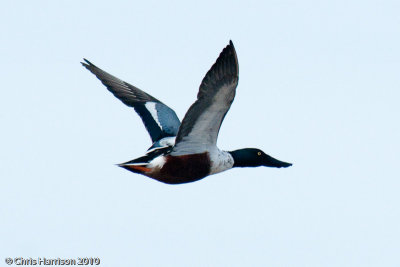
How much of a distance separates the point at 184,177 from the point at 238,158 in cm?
123

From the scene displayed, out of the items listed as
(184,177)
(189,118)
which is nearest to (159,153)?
(184,177)

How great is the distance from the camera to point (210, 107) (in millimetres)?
10367

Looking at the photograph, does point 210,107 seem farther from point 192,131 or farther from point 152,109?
point 152,109

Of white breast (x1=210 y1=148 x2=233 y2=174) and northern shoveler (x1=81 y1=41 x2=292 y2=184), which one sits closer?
northern shoveler (x1=81 y1=41 x2=292 y2=184)

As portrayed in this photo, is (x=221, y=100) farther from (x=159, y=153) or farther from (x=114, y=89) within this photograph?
(x=114, y=89)

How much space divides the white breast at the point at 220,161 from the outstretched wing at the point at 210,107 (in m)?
0.23

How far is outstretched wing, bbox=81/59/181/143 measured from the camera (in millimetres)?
12969

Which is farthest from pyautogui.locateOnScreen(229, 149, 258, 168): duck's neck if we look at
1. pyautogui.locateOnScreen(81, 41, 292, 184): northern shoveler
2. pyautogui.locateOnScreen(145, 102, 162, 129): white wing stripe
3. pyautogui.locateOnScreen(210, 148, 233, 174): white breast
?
pyautogui.locateOnScreen(145, 102, 162, 129): white wing stripe

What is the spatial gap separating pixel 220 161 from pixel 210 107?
1.53 m

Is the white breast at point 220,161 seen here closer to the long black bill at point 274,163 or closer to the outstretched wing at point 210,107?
the outstretched wing at point 210,107

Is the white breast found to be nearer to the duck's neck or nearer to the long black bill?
the duck's neck

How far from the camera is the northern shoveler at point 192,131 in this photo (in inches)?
396

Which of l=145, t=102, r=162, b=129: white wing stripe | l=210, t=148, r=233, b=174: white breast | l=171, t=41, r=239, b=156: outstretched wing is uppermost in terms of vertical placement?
l=145, t=102, r=162, b=129: white wing stripe

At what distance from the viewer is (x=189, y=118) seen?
34.5 feet
